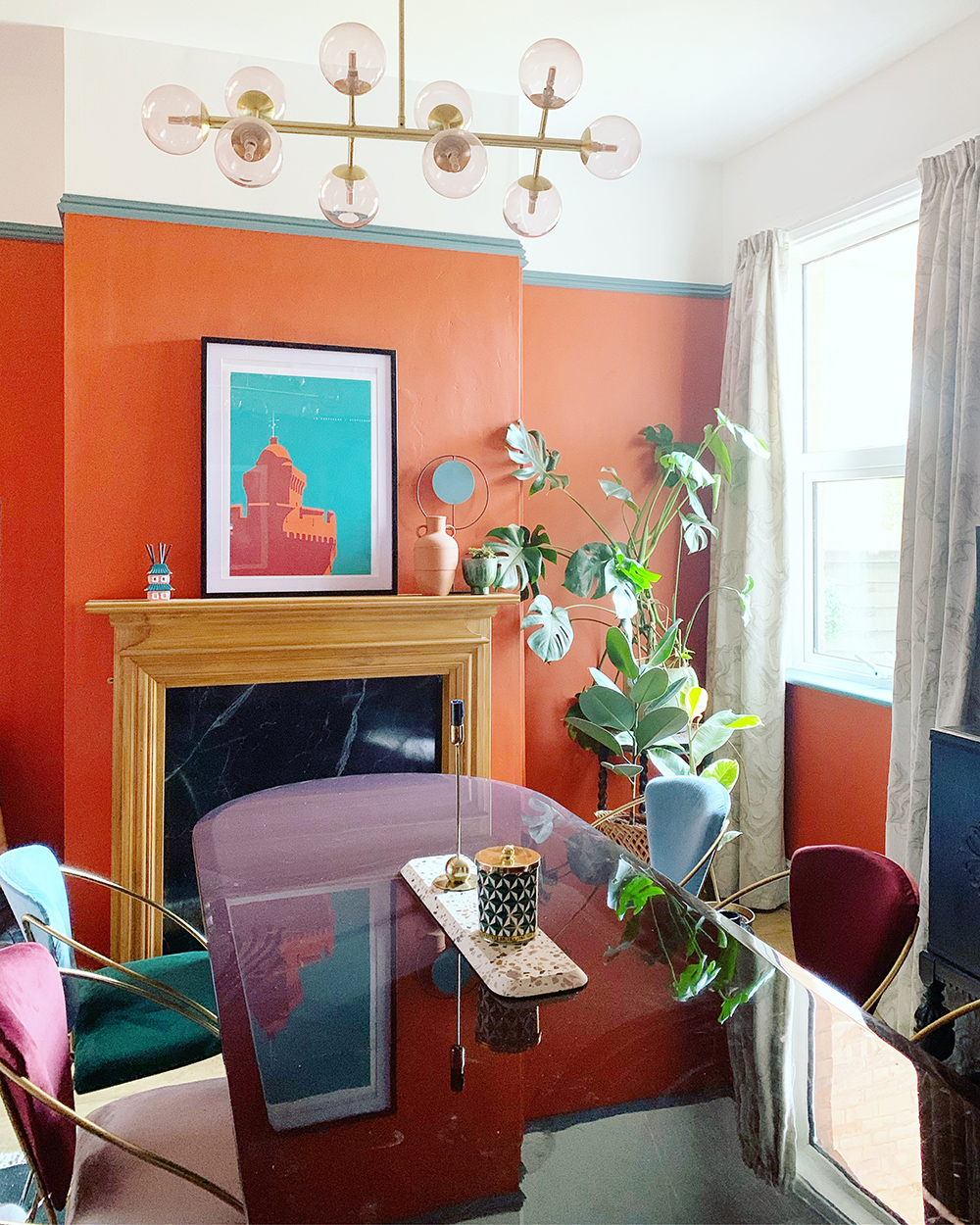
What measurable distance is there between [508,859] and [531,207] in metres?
1.32

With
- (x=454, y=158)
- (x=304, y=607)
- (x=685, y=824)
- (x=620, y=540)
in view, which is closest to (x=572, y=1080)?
(x=685, y=824)

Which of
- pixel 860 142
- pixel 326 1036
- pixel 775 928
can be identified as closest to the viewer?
pixel 326 1036

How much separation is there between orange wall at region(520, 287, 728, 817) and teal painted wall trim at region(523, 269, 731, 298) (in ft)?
0.09

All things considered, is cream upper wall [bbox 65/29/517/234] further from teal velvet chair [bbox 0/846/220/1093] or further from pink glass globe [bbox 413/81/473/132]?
teal velvet chair [bbox 0/846/220/1093]

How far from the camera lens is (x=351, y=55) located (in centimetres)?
169

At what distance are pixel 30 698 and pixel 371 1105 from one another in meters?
2.93

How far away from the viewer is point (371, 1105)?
47.2 inches

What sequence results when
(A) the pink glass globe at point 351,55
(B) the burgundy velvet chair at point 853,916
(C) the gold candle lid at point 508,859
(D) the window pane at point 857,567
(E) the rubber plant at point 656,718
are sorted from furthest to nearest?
(D) the window pane at point 857,567 → (E) the rubber plant at point 656,718 → (B) the burgundy velvet chair at point 853,916 → (A) the pink glass globe at point 351,55 → (C) the gold candle lid at point 508,859

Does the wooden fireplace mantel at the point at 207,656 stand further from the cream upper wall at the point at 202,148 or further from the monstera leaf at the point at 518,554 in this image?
the cream upper wall at the point at 202,148

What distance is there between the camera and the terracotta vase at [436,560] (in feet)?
11.9

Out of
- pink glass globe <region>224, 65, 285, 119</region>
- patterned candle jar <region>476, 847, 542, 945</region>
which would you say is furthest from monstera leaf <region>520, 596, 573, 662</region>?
pink glass globe <region>224, 65, 285, 119</region>

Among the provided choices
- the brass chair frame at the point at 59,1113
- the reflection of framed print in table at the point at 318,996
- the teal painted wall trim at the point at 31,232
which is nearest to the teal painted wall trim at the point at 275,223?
the teal painted wall trim at the point at 31,232

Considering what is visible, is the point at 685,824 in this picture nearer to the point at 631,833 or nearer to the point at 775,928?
the point at 631,833

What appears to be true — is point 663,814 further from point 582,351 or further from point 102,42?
point 102,42
